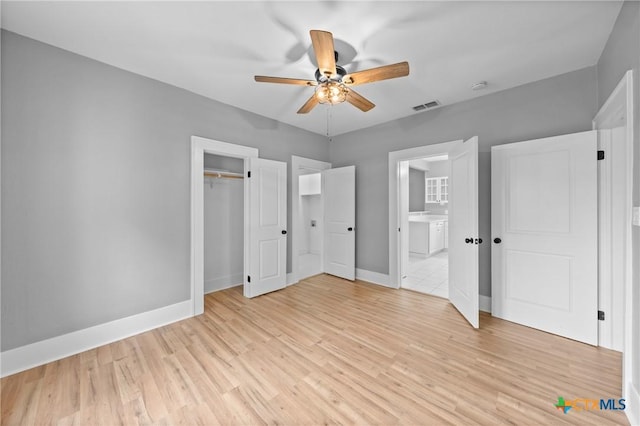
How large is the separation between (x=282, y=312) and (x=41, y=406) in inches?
78.3

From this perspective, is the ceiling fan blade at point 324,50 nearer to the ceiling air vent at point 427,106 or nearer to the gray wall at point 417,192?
the ceiling air vent at point 427,106

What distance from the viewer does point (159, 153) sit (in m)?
2.69

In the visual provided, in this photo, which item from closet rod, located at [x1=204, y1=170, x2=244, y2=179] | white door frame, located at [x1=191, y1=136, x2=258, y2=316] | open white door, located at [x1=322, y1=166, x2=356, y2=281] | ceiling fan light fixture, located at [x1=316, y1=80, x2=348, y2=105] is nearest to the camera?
ceiling fan light fixture, located at [x1=316, y1=80, x2=348, y2=105]

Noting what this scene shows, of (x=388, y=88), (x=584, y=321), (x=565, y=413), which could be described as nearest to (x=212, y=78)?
(x=388, y=88)

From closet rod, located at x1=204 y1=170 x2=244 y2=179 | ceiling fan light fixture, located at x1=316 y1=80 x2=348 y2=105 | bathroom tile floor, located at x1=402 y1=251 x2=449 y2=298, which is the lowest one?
bathroom tile floor, located at x1=402 y1=251 x2=449 y2=298

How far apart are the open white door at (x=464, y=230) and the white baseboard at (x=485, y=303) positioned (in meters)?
0.31

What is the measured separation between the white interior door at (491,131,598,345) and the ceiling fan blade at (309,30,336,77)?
2247mm

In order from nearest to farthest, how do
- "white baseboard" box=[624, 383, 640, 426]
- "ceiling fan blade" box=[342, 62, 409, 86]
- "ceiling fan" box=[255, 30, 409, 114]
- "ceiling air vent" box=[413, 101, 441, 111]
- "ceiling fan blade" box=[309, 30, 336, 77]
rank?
"white baseboard" box=[624, 383, 640, 426] < "ceiling fan blade" box=[309, 30, 336, 77] < "ceiling fan" box=[255, 30, 409, 114] < "ceiling fan blade" box=[342, 62, 409, 86] < "ceiling air vent" box=[413, 101, 441, 111]

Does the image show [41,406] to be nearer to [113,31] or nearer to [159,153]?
[159,153]

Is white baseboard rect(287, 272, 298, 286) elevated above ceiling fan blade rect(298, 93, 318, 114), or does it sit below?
below

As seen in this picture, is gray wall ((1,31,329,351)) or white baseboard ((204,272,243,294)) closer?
gray wall ((1,31,329,351))

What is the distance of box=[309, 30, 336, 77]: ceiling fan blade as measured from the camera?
1.51 meters

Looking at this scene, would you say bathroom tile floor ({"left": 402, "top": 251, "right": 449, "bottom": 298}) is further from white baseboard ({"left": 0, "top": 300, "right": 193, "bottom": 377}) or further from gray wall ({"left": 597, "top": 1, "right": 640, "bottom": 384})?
white baseboard ({"left": 0, "top": 300, "right": 193, "bottom": 377})

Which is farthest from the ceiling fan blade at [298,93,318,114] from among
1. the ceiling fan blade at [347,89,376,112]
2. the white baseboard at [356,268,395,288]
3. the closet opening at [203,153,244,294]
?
the white baseboard at [356,268,395,288]
